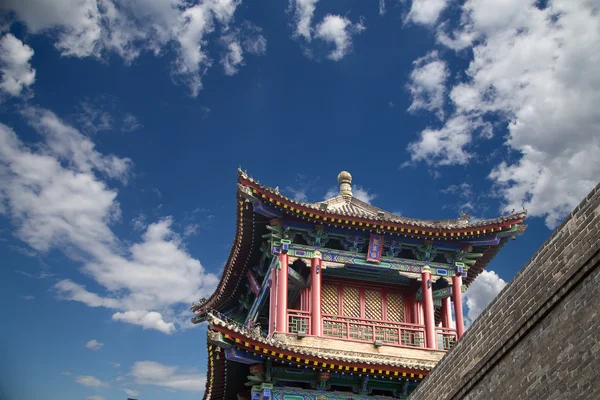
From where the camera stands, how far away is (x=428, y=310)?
17.3 metres

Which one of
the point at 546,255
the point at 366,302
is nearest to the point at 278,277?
the point at 366,302

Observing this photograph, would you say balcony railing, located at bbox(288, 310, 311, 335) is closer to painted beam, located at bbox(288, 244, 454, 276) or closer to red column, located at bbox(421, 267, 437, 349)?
painted beam, located at bbox(288, 244, 454, 276)

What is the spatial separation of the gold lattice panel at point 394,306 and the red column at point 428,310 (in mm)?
1097

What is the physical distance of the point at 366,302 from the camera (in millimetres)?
18297

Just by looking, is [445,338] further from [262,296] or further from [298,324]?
[262,296]

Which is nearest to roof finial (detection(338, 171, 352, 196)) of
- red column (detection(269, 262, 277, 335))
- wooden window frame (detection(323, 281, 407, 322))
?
wooden window frame (detection(323, 281, 407, 322))

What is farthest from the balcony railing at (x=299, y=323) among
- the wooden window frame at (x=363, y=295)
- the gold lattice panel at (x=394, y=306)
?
the gold lattice panel at (x=394, y=306)

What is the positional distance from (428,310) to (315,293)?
3.17 m

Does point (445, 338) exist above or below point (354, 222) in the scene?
below

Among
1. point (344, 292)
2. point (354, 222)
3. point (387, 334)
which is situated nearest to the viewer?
point (354, 222)

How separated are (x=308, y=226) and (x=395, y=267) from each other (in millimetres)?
2707

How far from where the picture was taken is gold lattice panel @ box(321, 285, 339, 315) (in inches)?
703

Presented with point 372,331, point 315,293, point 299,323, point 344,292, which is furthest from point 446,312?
point 299,323

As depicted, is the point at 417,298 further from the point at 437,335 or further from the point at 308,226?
the point at 308,226
